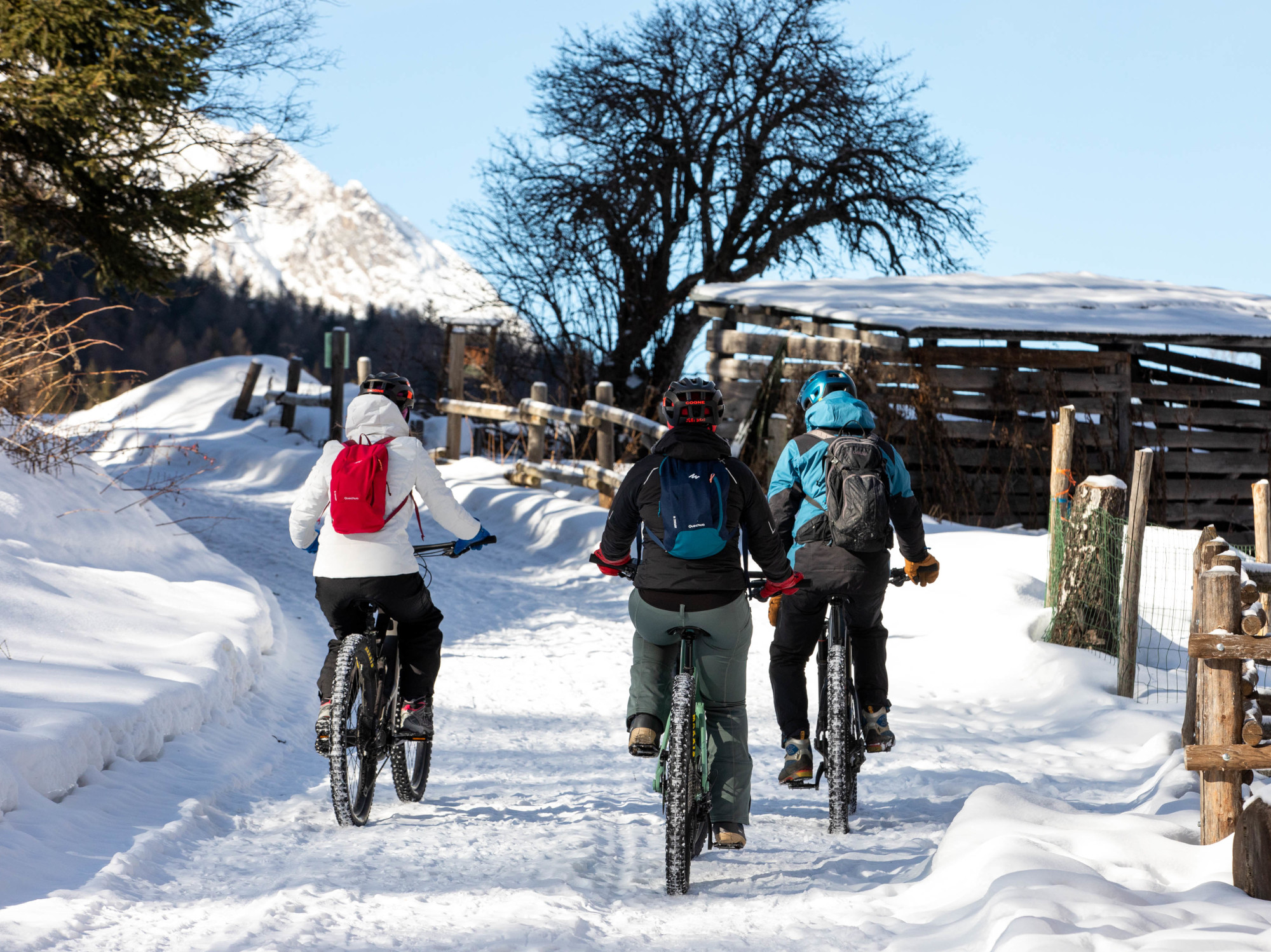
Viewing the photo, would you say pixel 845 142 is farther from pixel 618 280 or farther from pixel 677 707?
pixel 677 707

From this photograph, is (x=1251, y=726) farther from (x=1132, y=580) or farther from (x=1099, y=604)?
(x=1099, y=604)

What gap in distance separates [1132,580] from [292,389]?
2135 centimetres

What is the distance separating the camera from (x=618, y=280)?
2434 cm

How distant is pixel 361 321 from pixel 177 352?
1623 cm

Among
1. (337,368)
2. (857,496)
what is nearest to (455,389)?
(337,368)

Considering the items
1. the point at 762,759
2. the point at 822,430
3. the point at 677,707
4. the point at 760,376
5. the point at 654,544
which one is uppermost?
the point at 760,376

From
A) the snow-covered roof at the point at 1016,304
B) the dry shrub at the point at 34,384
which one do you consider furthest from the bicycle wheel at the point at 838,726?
the snow-covered roof at the point at 1016,304

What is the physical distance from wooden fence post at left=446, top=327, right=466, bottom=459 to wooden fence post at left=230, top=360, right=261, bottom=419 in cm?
760

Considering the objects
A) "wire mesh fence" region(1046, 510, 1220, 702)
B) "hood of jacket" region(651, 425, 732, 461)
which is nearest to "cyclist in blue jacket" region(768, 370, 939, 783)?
"hood of jacket" region(651, 425, 732, 461)

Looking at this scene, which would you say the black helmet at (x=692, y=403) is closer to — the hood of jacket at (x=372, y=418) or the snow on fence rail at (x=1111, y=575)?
the hood of jacket at (x=372, y=418)

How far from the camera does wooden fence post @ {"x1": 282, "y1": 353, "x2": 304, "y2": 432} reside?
2323cm

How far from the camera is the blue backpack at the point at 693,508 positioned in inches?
154

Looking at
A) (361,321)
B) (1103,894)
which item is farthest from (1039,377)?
(361,321)

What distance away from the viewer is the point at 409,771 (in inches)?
205
